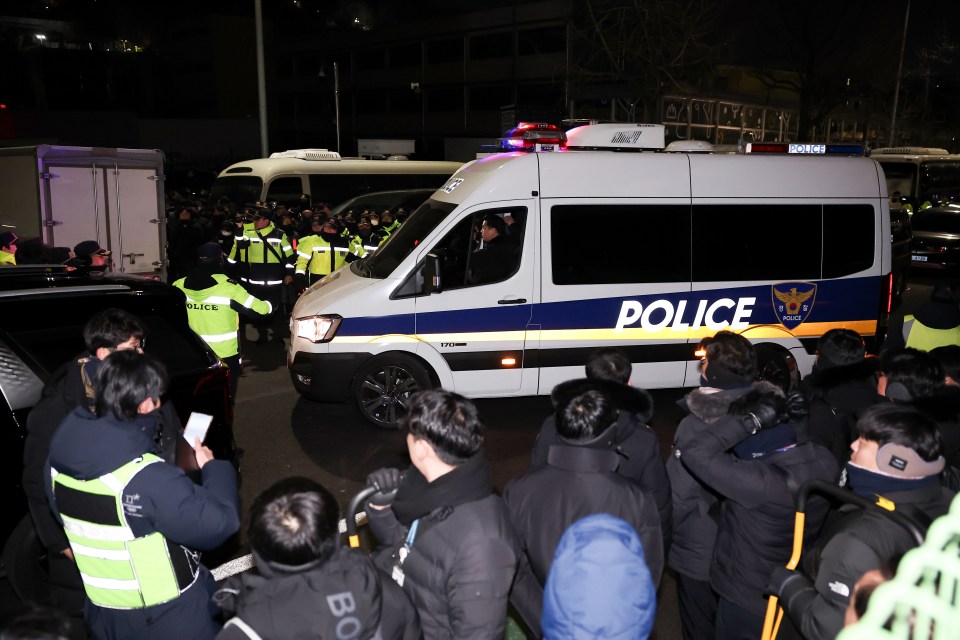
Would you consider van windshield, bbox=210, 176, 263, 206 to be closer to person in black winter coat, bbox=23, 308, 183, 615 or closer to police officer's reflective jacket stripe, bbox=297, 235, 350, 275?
police officer's reflective jacket stripe, bbox=297, 235, 350, 275

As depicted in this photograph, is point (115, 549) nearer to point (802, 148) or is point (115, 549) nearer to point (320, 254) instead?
point (802, 148)

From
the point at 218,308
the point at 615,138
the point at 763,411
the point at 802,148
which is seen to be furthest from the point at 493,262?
the point at 763,411

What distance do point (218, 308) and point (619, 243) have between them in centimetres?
377

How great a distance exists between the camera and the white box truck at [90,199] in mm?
9836

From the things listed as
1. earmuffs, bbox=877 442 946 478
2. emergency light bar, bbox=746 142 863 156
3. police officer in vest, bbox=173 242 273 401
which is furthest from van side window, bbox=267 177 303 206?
earmuffs, bbox=877 442 946 478

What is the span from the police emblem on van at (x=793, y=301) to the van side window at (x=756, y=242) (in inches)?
3.8

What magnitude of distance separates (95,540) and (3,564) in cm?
193

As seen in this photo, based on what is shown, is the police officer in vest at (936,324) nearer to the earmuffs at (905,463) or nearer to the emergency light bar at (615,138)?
the emergency light bar at (615,138)

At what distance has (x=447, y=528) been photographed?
255 cm

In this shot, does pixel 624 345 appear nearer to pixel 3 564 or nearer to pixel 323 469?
pixel 323 469

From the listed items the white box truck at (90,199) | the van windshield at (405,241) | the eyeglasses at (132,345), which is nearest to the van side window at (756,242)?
the van windshield at (405,241)

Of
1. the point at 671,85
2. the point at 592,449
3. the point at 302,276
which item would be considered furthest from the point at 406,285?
the point at 671,85

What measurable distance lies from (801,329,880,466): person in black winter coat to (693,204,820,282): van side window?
3167mm

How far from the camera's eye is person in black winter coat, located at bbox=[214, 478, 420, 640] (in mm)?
2129
